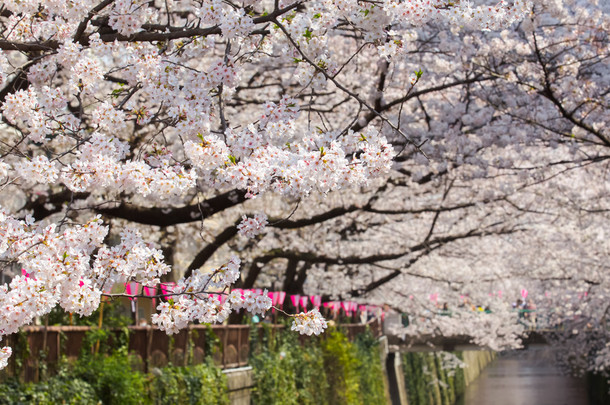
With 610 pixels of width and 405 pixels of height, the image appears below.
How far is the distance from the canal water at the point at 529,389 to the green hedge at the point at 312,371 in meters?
17.7

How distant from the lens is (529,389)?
49.5m

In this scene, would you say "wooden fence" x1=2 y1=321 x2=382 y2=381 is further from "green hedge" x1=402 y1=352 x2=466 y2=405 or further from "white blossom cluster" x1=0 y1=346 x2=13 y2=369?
"green hedge" x1=402 y1=352 x2=466 y2=405

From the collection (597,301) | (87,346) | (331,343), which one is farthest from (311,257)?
(597,301)

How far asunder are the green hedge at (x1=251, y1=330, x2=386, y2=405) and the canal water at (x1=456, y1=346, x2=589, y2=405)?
17.7 m

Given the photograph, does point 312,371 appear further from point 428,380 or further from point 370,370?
point 428,380

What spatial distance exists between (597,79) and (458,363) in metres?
35.3

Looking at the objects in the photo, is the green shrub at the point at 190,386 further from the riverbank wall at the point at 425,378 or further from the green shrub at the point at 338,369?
the riverbank wall at the point at 425,378

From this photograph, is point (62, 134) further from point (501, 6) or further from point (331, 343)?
point (331, 343)

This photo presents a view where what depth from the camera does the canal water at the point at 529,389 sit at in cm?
4156

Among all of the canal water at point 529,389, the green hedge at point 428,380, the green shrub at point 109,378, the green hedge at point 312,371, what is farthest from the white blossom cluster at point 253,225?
the canal water at point 529,389

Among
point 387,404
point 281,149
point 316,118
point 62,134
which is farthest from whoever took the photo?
point 387,404

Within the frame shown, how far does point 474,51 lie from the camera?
34.4 ft

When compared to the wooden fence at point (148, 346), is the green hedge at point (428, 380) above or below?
below

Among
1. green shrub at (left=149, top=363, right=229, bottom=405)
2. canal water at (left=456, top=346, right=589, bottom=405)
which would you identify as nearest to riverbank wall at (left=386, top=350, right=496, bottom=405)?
canal water at (left=456, top=346, right=589, bottom=405)
